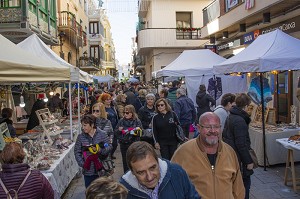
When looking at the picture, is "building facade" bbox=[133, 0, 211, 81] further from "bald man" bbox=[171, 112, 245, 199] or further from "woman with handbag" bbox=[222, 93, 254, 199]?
"bald man" bbox=[171, 112, 245, 199]

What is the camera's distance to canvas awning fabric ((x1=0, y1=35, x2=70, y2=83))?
450 centimetres

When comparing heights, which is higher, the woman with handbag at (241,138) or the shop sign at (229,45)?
the shop sign at (229,45)

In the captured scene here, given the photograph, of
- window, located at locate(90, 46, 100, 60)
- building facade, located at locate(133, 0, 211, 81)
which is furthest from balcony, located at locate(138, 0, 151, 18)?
window, located at locate(90, 46, 100, 60)

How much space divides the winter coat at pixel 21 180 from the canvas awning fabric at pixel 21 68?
1581 mm

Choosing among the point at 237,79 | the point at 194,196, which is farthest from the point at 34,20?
the point at 194,196

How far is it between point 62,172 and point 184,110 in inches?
151

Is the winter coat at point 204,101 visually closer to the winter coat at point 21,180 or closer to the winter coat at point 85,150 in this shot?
the winter coat at point 85,150

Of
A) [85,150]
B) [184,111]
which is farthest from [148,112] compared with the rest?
[85,150]

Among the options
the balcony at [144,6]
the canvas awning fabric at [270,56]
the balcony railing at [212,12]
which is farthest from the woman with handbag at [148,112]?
the balcony at [144,6]

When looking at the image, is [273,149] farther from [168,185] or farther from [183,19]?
[183,19]

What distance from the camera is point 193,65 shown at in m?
13.0

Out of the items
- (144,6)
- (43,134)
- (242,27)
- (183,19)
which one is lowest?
(43,134)

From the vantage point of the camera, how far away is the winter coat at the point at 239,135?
450cm

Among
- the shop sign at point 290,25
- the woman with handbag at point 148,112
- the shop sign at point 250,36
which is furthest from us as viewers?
the shop sign at point 250,36
